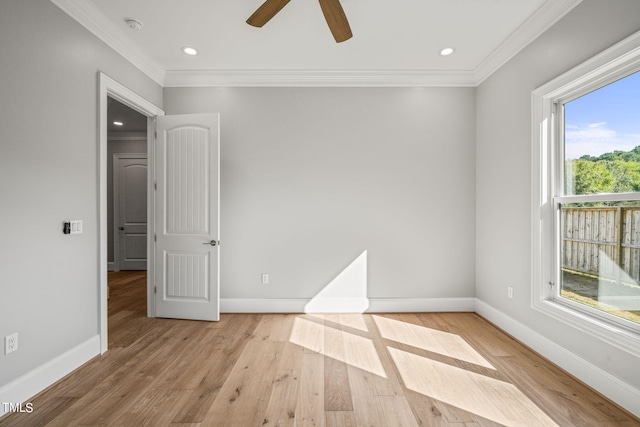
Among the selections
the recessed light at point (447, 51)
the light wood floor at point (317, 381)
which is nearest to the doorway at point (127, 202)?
the light wood floor at point (317, 381)

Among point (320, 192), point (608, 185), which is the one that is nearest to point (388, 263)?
point (320, 192)

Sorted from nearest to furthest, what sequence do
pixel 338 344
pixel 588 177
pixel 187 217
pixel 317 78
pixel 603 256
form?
pixel 603 256
pixel 588 177
pixel 338 344
pixel 187 217
pixel 317 78

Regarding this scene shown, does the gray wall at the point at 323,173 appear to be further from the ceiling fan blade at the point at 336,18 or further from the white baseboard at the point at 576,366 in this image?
the ceiling fan blade at the point at 336,18

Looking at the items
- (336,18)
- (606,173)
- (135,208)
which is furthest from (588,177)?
(135,208)

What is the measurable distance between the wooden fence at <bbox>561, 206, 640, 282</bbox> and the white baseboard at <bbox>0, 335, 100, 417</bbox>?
3.88 m

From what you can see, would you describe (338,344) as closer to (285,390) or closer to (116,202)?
(285,390)

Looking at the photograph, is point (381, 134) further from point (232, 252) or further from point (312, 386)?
point (312, 386)

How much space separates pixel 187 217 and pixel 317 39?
7.39 feet

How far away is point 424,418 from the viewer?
1.82m

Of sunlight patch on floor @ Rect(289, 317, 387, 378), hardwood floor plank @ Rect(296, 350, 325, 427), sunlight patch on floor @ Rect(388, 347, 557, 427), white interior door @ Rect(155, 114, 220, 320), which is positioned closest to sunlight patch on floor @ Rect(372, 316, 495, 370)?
sunlight patch on floor @ Rect(388, 347, 557, 427)

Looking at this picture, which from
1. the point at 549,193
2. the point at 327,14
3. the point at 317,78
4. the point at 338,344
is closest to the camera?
the point at 327,14

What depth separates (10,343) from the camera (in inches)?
74.3

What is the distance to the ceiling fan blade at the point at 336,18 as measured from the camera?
1.92m

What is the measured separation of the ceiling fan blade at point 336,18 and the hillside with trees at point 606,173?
2015 millimetres
